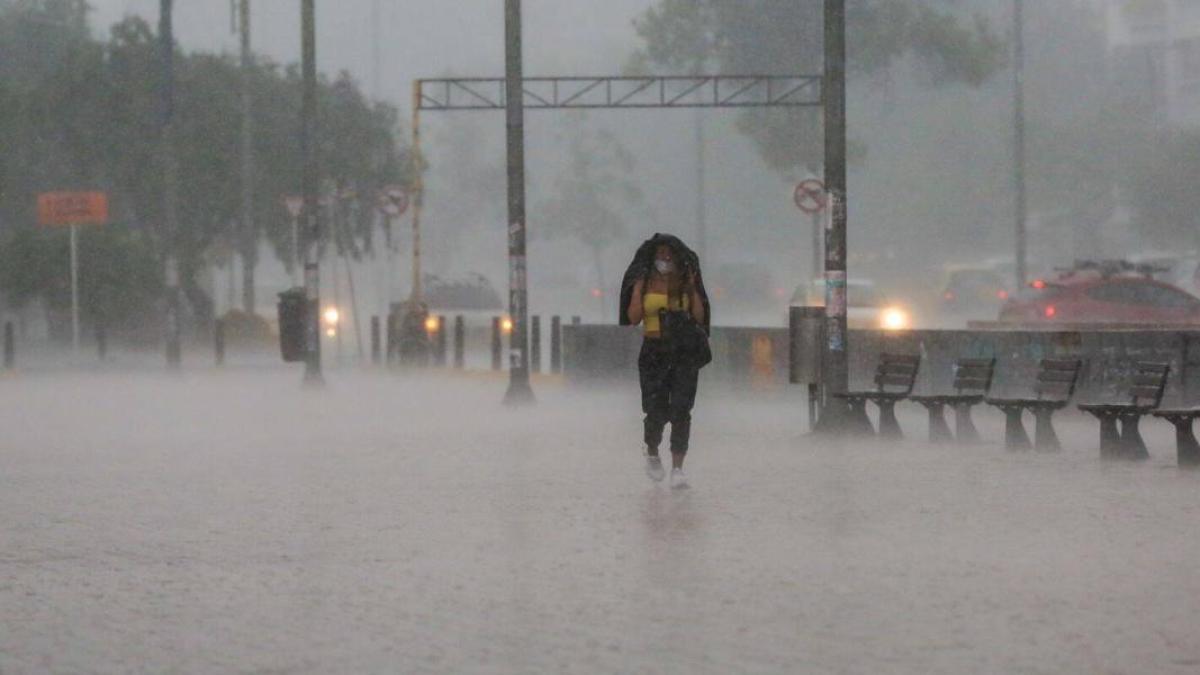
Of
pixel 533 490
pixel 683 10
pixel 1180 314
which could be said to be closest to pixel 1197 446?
pixel 533 490

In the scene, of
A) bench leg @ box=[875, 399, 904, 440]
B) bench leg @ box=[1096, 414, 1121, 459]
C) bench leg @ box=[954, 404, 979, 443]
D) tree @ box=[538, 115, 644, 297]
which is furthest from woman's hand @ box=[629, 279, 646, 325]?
tree @ box=[538, 115, 644, 297]

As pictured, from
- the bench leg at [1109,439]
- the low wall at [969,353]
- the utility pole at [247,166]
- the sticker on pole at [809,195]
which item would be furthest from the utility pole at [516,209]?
the utility pole at [247,166]

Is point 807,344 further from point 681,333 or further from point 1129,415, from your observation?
point 681,333

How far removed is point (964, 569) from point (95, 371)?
35872 millimetres

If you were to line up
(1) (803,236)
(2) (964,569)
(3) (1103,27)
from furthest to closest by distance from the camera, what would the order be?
(1) (803,236), (3) (1103,27), (2) (964,569)

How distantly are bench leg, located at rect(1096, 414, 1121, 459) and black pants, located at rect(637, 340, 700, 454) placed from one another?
13.7ft

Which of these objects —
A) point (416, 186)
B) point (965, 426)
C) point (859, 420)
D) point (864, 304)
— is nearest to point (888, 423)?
point (859, 420)

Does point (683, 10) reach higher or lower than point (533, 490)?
higher

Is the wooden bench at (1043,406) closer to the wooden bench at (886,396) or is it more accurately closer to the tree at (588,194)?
the wooden bench at (886,396)

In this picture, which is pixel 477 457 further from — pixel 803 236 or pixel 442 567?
pixel 803 236

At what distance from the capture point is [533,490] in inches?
706

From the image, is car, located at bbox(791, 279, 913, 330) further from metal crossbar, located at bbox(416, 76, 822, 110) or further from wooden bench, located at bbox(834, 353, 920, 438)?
wooden bench, located at bbox(834, 353, 920, 438)

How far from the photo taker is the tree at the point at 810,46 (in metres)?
79.2

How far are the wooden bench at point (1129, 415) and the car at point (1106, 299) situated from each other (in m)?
18.7
